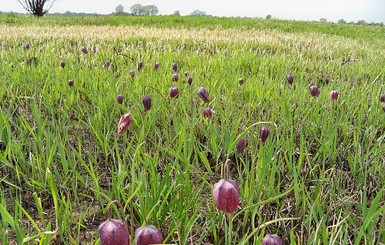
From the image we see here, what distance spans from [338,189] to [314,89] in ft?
2.71

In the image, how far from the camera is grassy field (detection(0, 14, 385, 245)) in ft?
3.73

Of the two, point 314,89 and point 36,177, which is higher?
point 314,89

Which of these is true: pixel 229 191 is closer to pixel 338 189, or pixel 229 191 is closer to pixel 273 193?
pixel 273 193

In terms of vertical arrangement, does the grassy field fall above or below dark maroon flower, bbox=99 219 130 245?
below

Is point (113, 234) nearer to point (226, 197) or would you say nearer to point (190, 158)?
point (226, 197)

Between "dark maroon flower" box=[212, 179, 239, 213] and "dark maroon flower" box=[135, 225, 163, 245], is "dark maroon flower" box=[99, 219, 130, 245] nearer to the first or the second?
"dark maroon flower" box=[135, 225, 163, 245]

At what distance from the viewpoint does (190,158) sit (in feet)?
5.57

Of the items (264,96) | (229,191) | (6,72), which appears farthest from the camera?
(6,72)

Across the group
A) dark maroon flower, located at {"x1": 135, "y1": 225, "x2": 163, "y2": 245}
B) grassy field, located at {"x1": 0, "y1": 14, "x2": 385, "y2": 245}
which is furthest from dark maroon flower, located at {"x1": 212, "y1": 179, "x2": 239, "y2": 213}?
dark maroon flower, located at {"x1": 135, "y1": 225, "x2": 163, "y2": 245}

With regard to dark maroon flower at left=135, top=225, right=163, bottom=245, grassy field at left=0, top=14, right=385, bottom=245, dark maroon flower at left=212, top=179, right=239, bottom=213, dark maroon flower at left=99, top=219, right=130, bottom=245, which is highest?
dark maroon flower at left=212, top=179, right=239, bottom=213

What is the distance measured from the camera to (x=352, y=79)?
3.29 m

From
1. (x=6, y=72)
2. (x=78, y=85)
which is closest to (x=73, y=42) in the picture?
(x=6, y=72)

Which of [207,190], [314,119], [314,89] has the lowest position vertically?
[207,190]

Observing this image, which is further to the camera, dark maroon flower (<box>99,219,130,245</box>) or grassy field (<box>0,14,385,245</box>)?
grassy field (<box>0,14,385,245</box>)
